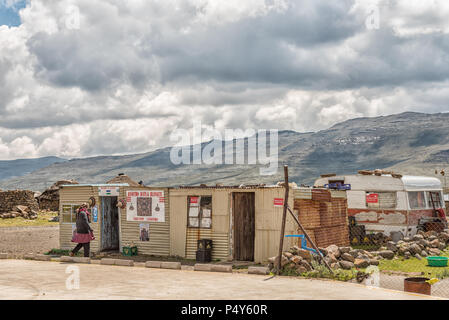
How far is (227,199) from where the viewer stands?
20906 millimetres

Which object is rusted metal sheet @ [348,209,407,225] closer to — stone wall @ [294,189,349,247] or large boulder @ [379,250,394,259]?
stone wall @ [294,189,349,247]

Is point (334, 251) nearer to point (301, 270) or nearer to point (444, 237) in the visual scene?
point (301, 270)

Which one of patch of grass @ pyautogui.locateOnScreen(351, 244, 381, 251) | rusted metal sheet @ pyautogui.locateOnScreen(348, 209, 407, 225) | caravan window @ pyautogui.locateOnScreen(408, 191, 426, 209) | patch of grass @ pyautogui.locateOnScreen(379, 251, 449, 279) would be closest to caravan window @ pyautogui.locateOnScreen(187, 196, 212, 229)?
patch of grass @ pyautogui.locateOnScreen(379, 251, 449, 279)

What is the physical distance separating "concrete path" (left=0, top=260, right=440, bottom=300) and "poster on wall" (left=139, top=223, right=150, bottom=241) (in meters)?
4.58

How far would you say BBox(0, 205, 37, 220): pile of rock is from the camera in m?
49.8

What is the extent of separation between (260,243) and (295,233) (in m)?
1.33

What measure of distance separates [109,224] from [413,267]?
41.3 feet

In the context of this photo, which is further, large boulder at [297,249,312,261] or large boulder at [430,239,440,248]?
large boulder at [430,239,440,248]

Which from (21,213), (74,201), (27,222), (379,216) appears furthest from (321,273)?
(21,213)

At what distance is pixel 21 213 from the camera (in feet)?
166
